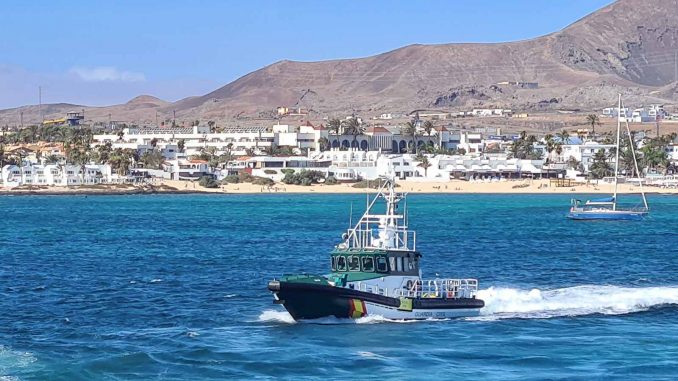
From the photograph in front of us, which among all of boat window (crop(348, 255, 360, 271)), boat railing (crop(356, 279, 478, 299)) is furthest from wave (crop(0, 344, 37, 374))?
boat window (crop(348, 255, 360, 271))

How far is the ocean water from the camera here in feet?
128

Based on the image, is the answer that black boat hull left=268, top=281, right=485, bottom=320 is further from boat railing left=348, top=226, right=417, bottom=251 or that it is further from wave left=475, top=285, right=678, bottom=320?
wave left=475, top=285, right=678, bottom=320

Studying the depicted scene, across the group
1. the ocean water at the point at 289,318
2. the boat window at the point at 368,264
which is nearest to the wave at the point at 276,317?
the ocean water at the point at 289,318

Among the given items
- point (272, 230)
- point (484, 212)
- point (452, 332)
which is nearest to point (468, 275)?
point (452, 332)

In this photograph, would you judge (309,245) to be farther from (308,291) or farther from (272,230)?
(308,291)

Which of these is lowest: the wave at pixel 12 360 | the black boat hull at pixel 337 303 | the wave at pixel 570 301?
the wave at pixel 12 360

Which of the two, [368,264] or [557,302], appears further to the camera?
[557,302]

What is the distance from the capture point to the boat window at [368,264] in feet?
155

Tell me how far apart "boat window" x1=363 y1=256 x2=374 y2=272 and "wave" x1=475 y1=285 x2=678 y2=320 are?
Answer: 4602mm

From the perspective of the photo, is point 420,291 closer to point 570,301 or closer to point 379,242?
point 379,242

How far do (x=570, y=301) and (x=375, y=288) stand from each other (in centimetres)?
1124

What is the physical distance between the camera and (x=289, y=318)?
47.0 meters

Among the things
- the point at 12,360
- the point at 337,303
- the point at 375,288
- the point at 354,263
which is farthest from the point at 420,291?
the point at 12,360

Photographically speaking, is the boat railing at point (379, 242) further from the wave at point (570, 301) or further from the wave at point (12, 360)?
the wave at point (12, 360)
